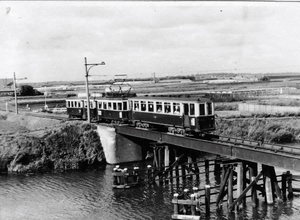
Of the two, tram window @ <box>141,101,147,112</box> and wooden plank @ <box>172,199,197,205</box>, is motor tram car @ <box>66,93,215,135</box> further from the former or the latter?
wooden plank @ <box>172,199,197,205</box>

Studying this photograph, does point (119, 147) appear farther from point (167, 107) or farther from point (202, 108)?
point (202, 108)

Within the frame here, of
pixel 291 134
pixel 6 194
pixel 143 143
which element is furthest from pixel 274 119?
pixel 6 194

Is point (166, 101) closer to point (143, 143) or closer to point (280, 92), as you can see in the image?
point (143, 143)

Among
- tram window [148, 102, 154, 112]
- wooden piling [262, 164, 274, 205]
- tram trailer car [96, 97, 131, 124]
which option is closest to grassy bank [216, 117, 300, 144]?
tram trailer car [96, 97, 131, 124]

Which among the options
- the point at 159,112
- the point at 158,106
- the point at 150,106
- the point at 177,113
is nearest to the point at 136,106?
the point at 150,106

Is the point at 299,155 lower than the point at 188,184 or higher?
higher

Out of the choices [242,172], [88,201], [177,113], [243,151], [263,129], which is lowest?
[88,201]
